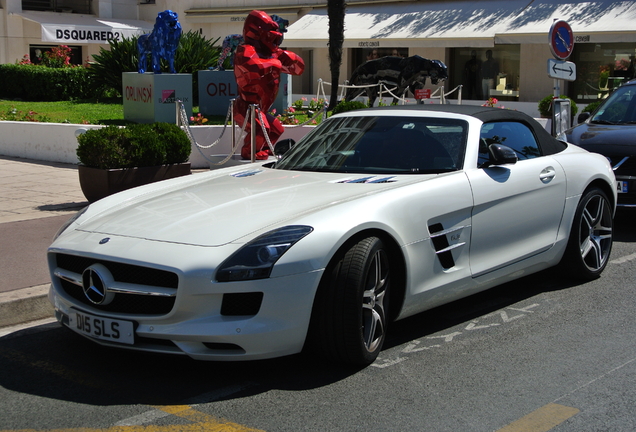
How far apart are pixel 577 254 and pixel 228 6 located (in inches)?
1254

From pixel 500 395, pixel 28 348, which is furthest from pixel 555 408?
pixel 28 348

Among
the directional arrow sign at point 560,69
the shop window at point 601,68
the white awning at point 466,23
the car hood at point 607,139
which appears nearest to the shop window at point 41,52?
the white awning at point 466,23

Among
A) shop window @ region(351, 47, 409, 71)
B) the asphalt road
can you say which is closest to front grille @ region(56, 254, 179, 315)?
the asphalt road

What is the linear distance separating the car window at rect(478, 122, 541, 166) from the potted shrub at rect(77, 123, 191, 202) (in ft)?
17.0

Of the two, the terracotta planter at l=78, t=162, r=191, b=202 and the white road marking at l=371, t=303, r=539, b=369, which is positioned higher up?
the terracotta planter at l=78, t=162, r=191, b=202

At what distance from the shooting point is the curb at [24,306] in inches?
216

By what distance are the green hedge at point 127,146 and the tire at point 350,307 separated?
5967mm

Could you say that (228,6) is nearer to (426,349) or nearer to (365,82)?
(365,82)

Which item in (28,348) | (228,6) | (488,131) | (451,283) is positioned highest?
(228,6)

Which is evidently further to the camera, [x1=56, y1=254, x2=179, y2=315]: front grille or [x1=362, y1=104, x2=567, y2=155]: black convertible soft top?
[x1=362, y1=104, x2=567, y2=155]: black convertible soft top

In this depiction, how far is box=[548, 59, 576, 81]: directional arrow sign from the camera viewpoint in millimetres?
11492

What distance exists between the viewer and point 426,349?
15.7 feet

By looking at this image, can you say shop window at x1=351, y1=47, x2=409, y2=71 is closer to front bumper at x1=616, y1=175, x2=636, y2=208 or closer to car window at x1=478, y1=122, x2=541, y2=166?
front bumper at x1=616, y1=175, x2=636, y2=208

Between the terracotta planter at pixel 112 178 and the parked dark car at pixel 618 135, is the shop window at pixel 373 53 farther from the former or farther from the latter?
the terracotta planter at pixel 112 178
